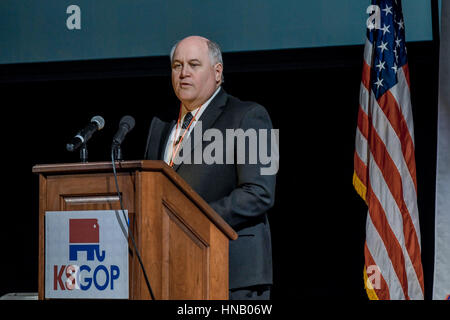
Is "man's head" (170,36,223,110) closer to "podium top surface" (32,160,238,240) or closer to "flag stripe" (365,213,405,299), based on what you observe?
"podium top surface" (32,160,238,240)

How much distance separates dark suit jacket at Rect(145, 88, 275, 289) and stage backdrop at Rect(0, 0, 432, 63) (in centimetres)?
Answer: 152

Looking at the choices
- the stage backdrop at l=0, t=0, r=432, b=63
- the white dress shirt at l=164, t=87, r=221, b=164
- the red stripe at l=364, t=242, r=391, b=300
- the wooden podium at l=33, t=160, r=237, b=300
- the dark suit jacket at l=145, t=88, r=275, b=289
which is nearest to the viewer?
the wooden podium at l=33, t=160, r=237, b=300

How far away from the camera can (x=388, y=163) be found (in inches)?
141

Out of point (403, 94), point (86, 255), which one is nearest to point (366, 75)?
point (403, 94)

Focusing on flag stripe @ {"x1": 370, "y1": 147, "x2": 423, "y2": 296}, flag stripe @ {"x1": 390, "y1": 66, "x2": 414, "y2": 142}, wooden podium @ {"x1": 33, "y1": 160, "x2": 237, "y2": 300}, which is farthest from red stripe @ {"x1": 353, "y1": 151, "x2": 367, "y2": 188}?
wooden podium @ {"x1": 33, "y1": 160, "x2": 237, "y2": 300}

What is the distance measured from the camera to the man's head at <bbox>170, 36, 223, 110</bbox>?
2568 mm

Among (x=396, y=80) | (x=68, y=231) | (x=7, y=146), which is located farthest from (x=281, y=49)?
(x=68, y=231)

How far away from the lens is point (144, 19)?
4.11 meters

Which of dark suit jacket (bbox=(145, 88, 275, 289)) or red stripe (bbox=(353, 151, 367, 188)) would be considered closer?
dark suit jacket (bbox=(145, 88, 275, 289))

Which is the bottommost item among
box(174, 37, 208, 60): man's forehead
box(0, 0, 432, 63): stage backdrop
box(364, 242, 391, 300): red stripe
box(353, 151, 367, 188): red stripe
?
box(364, 242, 391, 300): red stripe

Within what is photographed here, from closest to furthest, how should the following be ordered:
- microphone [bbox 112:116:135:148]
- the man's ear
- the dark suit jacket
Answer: microphone [bbox 112:116:135:148]
the dark suit jacket
the man's ear

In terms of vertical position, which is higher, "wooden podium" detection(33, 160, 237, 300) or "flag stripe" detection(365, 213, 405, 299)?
"wooden podium" detection(33, 160, 237, 300)
